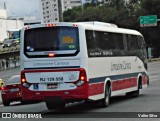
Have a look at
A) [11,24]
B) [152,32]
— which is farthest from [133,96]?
[11,24]

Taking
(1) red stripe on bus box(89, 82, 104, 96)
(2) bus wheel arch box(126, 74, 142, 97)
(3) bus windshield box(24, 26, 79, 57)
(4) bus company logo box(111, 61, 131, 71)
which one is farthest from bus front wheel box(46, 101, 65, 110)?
(2) bus wheel arch box(126, 74, 142, 97)

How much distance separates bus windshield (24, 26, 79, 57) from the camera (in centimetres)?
1590

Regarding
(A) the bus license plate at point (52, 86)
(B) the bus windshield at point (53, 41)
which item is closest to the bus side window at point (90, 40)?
(B) the bus windshield at point (53, 41)

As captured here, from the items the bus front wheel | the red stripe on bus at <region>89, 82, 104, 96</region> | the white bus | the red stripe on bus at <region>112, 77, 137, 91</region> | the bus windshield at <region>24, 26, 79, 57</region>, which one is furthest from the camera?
the red stripe on bus at <region>112, 77, 137, 91</region>

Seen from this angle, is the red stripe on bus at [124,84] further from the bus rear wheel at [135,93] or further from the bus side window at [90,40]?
the bus side window at [90,40]

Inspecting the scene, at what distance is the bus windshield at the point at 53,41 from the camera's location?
52.2ft

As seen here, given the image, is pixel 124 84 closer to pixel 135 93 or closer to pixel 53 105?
pixel 135 93

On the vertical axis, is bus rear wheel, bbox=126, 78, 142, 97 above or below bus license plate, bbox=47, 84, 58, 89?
below

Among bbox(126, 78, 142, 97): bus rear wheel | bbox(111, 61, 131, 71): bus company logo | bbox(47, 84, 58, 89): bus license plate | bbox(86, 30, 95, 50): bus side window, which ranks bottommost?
bbox(126, 78, 142, 97): bus rear wheel

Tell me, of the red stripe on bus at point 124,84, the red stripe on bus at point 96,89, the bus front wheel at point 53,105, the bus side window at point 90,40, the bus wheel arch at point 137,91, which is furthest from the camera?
the bus wheel arch at point 137,91

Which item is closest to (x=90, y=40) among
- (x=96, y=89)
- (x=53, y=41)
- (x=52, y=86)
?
(x=53, y=41)

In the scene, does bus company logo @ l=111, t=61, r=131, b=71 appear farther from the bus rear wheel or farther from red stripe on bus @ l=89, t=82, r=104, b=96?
the bus rear wheel

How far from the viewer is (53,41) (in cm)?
1605

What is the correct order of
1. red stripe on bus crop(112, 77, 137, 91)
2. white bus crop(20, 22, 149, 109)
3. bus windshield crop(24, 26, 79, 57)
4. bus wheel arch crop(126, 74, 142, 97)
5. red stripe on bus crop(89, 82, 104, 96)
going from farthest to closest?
bus wheel arch crop(126, 74, 142, 97), red stripe on bus crop(112, 77, 137, 91), red stripe on bus crop(89, 82, 104, 96), bus windshield crop(24, 26, 79, 57), white bus crop(20, 22, 149, 109)
